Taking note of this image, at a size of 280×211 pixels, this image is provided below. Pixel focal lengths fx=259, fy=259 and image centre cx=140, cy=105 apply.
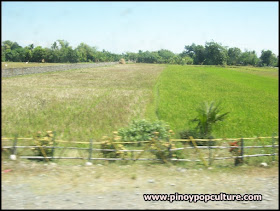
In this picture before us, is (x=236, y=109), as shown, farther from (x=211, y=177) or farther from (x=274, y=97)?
(x=211, y=177)

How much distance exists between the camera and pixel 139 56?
106m

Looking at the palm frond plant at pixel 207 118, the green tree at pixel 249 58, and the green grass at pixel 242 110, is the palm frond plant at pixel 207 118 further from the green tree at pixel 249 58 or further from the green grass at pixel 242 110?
the green tree at pixel 249 58

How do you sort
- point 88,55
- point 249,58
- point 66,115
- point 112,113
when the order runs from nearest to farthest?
1. point 66,115
2. point 112,113
3. point 249,58
4. point 88,55

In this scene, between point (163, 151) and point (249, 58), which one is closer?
point (163, 151)

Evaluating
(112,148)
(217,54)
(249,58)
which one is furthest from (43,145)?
(217,54)

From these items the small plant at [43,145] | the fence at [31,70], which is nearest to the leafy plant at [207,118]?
the small plant at [43,145]

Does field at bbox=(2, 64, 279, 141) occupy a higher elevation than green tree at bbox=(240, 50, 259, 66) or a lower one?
lower

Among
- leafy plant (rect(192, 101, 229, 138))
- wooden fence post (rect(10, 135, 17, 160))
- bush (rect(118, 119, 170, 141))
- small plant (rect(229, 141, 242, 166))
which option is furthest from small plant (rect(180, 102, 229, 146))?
wooden fence post (rect(10, 135, 17, 160))

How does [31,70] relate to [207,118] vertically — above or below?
above

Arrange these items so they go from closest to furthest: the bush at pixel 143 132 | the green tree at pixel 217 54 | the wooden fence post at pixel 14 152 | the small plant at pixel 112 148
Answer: the wooden fence post at pixel 14 152 < the small plant at pixel 112 148 < the bush at pixel 143 132 < the green tree at pixel 217 54

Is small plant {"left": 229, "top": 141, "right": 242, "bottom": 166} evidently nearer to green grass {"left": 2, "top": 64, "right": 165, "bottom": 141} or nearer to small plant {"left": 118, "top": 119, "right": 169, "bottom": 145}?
small plant {"left": 118, "top": 119, "right": 169, "bottom": 145}

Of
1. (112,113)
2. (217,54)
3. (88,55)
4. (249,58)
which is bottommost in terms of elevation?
(112,113)

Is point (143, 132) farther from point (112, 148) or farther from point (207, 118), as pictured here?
point (207, 118)

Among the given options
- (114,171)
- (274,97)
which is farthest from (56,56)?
(114,171)
